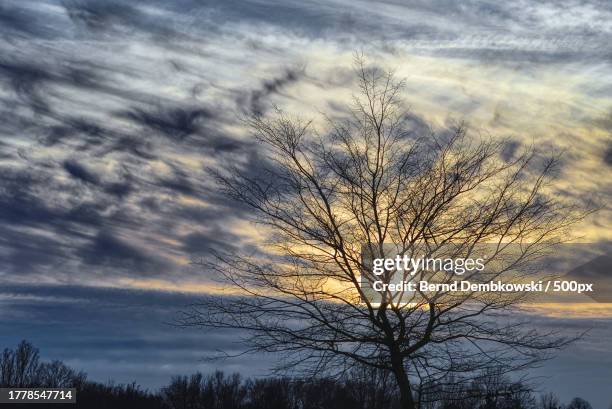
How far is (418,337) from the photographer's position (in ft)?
41.6

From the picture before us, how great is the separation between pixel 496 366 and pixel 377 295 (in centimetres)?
265

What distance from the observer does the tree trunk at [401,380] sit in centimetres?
1253

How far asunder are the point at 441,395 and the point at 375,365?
149cm

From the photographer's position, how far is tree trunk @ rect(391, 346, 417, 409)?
493 inches

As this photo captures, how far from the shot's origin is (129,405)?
68.1m

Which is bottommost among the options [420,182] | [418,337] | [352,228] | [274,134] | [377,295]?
[418,337]

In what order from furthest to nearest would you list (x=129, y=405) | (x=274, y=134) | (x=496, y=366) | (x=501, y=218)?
(x=129, y=405)
(x=274, y=134)
(x=501, y=218)
(x=496, y=366)

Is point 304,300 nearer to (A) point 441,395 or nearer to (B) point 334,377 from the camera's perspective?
(B) point 334,377

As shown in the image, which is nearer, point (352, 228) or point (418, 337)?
point (418, 337)

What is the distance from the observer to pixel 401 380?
494 inches

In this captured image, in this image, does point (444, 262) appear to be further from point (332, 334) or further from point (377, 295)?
point (332, 334)

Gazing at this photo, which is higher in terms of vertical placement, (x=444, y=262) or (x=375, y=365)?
(x=444, y=262)

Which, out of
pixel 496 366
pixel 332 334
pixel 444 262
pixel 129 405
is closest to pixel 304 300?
pixel 332 334

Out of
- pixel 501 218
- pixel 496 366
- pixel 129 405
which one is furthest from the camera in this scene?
pixel 129 405
